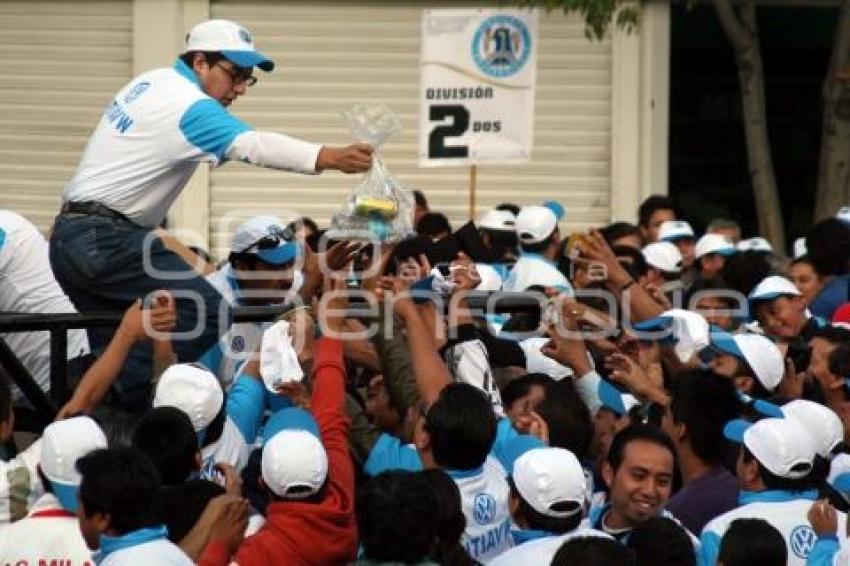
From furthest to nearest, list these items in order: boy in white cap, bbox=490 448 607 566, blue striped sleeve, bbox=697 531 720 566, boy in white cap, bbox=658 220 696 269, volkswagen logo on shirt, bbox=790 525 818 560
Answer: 1. boy in white cap, bbox=658 220 696 269
2. volkswagen logo on shirt, bbox=790 525 818 560
3. blue striped sleeve, bbox=697 531 720 566
4. boy in white cap, bbox=490 448 607 566

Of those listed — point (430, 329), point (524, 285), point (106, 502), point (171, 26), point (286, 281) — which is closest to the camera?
point (106, 502)

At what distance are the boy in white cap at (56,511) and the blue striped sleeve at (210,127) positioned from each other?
Answer: 1798mm

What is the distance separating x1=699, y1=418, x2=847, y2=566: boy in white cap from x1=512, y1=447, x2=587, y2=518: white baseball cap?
1.76 ft

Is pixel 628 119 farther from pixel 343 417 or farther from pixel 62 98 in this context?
pixel 343 417

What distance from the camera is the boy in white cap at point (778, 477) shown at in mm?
7879

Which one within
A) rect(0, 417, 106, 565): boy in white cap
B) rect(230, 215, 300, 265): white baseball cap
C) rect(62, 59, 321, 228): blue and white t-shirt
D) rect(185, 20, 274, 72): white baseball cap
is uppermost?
rect(185, 20, 274, 72): white baseball cap

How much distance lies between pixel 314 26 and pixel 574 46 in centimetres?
205

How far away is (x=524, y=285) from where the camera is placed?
36.5ft

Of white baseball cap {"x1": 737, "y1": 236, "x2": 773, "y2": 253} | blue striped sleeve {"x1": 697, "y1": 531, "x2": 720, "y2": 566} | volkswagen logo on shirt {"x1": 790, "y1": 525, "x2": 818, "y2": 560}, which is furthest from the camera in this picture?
white baseball cap {"x1": 737, "y1": 236, "x2": 773, "y2": 253}

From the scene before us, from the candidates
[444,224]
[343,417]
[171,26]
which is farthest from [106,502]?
[171,26]

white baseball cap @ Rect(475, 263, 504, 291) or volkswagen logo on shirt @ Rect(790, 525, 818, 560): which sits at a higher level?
white baseball cap @ Rect(475, 263, 504, 291)

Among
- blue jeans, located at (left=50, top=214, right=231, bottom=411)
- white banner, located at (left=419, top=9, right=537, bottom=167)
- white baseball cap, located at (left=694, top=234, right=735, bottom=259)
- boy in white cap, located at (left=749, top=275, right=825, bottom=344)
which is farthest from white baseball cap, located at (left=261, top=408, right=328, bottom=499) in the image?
white banner, located at (left=419, top=9, right=537, bottom=167)

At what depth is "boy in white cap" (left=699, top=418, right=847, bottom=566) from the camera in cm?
788

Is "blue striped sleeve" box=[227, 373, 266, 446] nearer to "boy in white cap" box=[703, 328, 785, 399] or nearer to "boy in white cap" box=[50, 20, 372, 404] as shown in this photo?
"boy in white cap" box=[50, 20, 372, 404]
